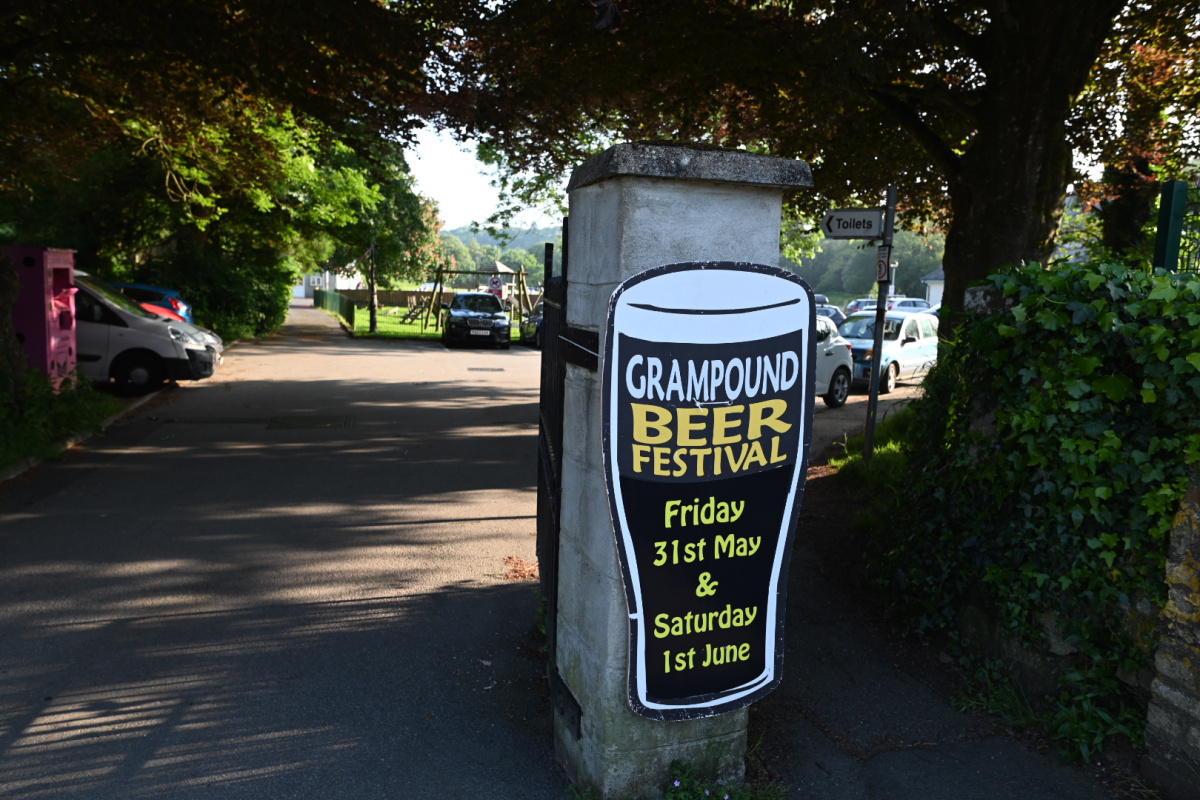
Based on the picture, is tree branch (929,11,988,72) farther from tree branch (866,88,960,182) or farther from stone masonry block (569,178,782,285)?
stone masonry block (569,178,782,285)

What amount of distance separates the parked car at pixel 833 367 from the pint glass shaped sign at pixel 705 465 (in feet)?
39.6

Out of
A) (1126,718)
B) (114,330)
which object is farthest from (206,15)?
(1126,718)

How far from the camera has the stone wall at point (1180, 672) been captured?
3312mm

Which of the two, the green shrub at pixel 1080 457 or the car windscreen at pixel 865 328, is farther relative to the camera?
the car windscreen at pixel 865 328

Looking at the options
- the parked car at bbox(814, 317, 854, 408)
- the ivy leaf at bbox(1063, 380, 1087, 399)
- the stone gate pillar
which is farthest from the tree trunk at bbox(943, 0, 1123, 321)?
the parked car at bbox(814, 317, 854, 408)

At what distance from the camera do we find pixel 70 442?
997cm

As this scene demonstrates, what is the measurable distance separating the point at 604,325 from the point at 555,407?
3.12 feet

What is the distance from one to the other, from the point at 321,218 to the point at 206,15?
1696 cm

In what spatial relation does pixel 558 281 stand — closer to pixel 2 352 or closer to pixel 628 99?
pixel 628 99

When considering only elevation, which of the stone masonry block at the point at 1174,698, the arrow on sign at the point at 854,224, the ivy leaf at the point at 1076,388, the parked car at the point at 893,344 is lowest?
the stone masonry block at the point at 1174,698

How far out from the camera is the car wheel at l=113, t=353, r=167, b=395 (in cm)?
1377

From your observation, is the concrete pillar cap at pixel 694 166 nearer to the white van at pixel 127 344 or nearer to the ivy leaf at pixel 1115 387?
the ivy leaf at pixel 1115 387

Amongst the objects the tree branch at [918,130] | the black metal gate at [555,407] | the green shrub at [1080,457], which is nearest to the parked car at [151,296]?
the tree branch at [918,130]

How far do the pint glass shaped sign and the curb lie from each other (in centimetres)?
765
